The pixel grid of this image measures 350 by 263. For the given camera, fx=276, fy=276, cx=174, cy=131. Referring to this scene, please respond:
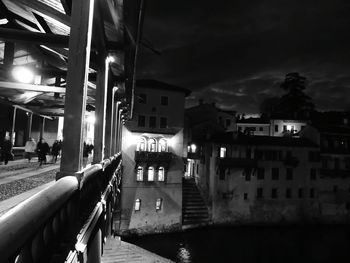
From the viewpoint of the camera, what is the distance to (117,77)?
999cm

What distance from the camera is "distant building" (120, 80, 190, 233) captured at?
121 feet

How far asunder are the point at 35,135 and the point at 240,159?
28664 mm

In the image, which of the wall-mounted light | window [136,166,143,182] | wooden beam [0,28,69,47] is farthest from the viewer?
window [136,166,143,182]

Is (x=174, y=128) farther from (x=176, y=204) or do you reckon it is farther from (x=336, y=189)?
(x=336, y=189)

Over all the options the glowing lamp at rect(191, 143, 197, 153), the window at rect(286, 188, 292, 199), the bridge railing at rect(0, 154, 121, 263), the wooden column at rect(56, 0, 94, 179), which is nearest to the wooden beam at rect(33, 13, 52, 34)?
the wooden column at rect(56, 0, 94, 179)

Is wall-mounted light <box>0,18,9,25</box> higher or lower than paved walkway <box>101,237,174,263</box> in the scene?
higher

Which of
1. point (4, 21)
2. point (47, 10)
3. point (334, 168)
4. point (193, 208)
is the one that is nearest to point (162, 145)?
point (193, 208)

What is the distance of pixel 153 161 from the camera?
37062mm

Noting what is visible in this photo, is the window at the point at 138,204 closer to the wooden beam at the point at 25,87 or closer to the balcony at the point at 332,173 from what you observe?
the wooden beam at the point at 25,87

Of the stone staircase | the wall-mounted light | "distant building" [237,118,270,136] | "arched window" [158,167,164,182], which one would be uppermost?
"distant building" [237,118,270,136]

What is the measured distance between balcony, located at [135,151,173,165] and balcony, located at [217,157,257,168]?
26.4 feet

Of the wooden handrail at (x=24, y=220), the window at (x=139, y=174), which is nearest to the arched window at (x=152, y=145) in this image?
the window at (x=139, y=174)

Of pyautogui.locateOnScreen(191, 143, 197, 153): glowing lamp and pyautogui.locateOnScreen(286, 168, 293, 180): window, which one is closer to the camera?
pyautogui.locateOnScreen(286, 168, 293, 180): window

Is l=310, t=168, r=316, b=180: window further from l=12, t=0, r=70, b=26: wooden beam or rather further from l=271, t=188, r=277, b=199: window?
l=12, t=0, r=70, b=26: wooden beam
